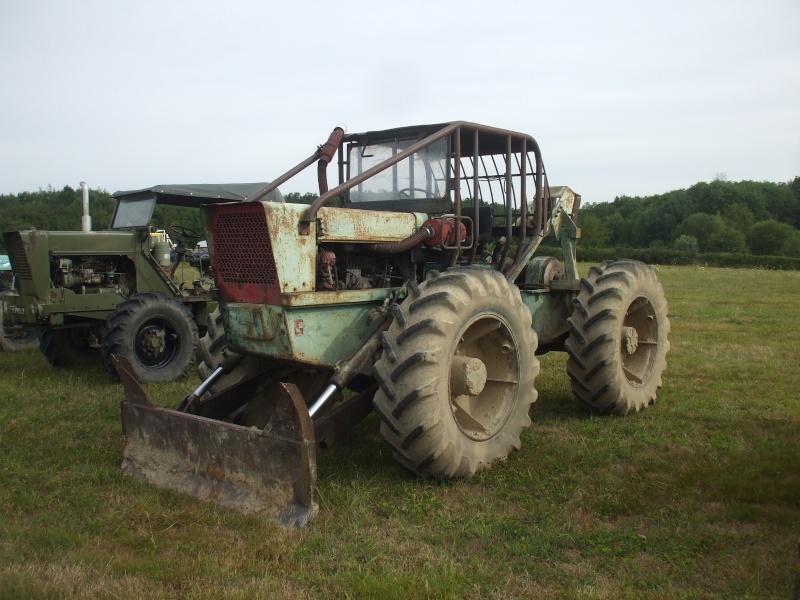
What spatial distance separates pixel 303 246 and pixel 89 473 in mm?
2168

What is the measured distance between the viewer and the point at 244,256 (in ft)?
16.5

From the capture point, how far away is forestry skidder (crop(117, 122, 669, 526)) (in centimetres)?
457

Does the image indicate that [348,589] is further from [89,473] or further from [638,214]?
[638,214]

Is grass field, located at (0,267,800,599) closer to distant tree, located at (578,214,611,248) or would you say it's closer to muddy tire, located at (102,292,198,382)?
muddy tire, located at (102,292,198,382)

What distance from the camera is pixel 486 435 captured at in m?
5.19

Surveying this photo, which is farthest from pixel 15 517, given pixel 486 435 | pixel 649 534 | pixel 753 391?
pixel 753 391

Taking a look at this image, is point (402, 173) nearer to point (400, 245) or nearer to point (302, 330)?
point (400, 245)

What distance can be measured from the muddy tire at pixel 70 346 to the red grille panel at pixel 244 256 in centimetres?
537

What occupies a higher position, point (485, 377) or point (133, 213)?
point (133, 213)

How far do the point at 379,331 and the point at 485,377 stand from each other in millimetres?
811

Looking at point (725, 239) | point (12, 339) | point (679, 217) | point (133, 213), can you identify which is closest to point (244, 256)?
point (133, 213)

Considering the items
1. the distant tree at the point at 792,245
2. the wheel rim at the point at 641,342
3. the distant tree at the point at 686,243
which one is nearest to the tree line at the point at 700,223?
the distant tree at the point at 686,243

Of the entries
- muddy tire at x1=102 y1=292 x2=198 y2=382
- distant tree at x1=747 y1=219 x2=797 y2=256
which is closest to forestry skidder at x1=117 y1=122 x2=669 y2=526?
muddy tire at x1=102 y1=292 x2=198 y2=382

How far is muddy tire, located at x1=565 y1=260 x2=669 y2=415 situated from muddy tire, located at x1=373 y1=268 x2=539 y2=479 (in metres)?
1.02
